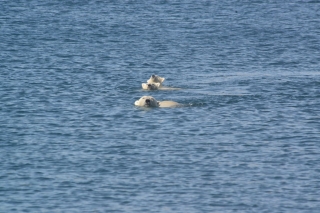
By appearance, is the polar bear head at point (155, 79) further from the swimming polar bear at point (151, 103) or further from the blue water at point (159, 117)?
the swimming polar bear at point (151, 103)

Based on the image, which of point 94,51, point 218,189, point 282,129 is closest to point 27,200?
point 218,189

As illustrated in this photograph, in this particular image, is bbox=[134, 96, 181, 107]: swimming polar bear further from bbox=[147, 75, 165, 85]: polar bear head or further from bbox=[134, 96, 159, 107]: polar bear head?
bbox=[147, 75, 165, 85]: polar bear head

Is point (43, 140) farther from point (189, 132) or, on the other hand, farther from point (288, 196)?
point (288, 196)

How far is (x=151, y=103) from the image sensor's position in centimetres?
3988

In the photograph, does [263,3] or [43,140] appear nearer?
[43,140]

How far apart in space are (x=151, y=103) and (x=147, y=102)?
21 cm

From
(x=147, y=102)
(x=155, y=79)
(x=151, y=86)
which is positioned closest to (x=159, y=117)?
(x=147, y=102)

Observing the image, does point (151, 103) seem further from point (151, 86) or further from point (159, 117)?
point (151, 86)

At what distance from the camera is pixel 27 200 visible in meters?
28.6

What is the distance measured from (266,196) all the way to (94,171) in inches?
207

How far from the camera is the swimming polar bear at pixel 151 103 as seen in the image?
39.7 m

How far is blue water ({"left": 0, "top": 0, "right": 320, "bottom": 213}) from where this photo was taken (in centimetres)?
2923

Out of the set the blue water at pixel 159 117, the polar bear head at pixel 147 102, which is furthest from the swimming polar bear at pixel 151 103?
the blue water at pixel 159 117

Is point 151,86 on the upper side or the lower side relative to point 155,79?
lower
